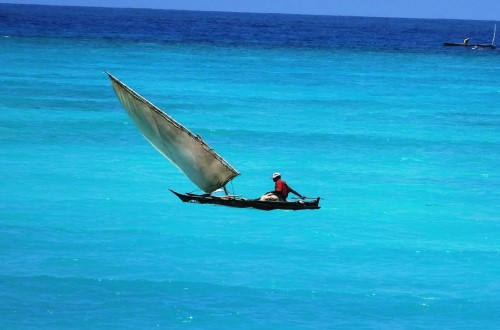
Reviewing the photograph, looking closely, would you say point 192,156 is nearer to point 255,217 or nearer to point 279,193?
point 255,217

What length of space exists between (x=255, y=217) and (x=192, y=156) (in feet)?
5.68

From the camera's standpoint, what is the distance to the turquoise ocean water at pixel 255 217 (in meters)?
15.4

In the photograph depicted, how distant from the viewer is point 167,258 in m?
17.7

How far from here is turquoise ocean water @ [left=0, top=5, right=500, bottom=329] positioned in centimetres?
1545

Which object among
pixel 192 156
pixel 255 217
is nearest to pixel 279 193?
pixel 255 217

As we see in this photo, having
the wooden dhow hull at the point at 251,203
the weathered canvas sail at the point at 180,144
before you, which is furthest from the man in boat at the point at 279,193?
the weathered canvas sail at the point at 180,144

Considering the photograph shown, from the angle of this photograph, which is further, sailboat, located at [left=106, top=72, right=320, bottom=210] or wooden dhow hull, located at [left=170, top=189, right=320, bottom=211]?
sailboat, located at [left=106, top=72, right=320, bottom=210]

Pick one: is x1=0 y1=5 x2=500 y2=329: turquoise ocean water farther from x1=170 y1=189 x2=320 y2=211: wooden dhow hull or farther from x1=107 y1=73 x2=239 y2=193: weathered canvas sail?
x1=107 y1=73 x2=239 y2=193: weathered canvas sail

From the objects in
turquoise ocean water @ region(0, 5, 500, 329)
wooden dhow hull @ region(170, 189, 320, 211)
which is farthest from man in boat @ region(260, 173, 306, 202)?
turquoise ocean water @ region(0, 5, 500, 329)

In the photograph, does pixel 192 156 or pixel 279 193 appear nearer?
pixel 279 193

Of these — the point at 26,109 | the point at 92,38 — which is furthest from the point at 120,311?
the point at 92,38

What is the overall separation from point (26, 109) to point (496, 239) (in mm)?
18848

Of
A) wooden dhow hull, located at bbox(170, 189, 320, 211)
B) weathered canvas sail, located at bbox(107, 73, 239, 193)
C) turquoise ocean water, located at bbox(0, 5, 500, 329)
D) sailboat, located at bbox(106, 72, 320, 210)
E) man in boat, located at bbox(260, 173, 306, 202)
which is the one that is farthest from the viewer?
weathered canvas sail, located at bbox(107, 73, 239, 193)

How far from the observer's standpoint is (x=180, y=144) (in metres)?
20.7
